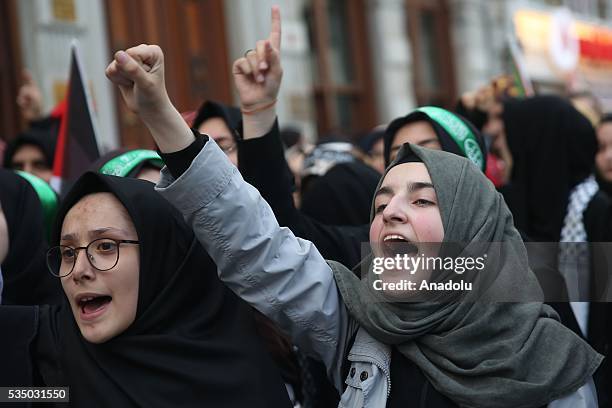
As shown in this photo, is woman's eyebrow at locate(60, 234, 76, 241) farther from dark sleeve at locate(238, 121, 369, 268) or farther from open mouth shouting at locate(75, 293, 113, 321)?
dark sleeve at locate(238, 121, 369, 268)

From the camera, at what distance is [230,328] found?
2.34m

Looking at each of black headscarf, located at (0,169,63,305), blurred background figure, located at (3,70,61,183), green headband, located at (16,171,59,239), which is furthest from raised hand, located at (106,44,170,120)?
blurred background figure, located at (3,70,61,183)

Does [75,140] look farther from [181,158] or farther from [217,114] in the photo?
[181,158]

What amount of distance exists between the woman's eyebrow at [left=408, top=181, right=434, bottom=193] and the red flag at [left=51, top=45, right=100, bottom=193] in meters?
1.96

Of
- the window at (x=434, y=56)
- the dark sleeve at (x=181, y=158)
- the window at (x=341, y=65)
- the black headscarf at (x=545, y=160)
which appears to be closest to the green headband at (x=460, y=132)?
the black headscarf at (x=545, y=160)

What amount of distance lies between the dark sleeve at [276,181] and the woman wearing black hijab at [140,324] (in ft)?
1.03

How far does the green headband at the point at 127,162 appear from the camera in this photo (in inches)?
121

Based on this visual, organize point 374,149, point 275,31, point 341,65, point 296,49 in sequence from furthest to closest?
point 341,65
point 296,49
point 374,149
point 275,31

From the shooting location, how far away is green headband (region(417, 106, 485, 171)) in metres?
3.24

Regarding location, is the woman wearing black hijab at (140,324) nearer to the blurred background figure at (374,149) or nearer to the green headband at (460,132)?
the green headband at (460,132)

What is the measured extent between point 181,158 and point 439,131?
136 centimetres

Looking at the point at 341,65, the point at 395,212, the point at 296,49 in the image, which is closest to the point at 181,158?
the point at 395,212

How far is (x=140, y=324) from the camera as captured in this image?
226 cm

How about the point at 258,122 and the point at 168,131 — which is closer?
the point at 168,131
